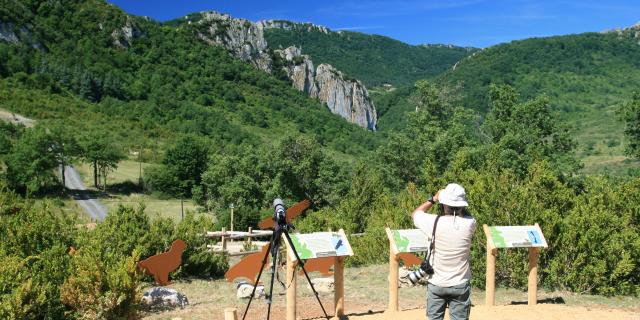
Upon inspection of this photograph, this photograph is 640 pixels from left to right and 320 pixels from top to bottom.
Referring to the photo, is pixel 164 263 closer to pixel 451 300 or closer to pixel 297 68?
pixel 451 300

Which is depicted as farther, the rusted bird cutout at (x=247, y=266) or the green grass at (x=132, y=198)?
the green grass at (x=132, y=198)

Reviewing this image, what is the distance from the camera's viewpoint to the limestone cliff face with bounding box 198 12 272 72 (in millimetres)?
131375

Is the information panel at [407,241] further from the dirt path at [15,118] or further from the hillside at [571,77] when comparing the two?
the hillside at [571,77]

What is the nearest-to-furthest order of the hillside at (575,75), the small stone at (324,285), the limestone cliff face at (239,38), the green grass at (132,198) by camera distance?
1. the small stone at (324,285)
2. the green grass at (132,198)
3. the hillside at (575,75)
4. the limestone cliff face at (239,38)

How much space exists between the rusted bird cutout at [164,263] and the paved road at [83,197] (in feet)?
79.6

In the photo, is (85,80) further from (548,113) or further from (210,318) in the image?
(210,318)

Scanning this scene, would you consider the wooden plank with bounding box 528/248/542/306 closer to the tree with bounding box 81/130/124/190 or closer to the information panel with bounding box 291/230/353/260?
the information panel with bounding box 291/230/353/260

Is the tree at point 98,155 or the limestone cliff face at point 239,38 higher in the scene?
the limestone cliff face at point 239,38

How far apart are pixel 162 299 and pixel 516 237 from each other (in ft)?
17.0

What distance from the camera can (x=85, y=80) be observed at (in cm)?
8025

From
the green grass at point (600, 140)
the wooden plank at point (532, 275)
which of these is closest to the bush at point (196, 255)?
the wooden plank at point (532, 275)

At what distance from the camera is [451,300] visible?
4746 millimetres

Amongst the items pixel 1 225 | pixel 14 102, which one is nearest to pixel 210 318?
pixel 1 225

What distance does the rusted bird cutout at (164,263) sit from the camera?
9242mm
